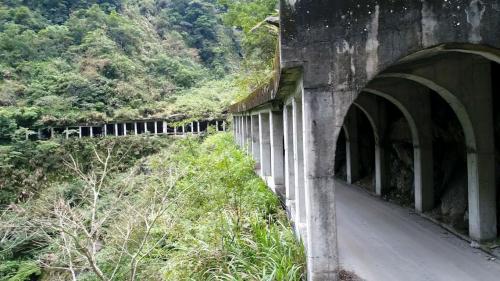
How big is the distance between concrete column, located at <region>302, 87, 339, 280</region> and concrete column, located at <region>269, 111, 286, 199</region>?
13.3 feet

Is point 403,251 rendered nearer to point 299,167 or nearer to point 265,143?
point 299,167

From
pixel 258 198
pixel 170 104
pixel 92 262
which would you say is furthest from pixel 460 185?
pixel 170 104

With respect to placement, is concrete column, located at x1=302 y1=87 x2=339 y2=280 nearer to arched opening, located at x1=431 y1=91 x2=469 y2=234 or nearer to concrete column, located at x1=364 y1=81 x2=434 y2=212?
arched opening, located at x1=431 y1=91 x2=469 y2=234

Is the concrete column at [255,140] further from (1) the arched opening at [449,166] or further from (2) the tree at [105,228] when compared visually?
(1) the arched opening at [449,166]

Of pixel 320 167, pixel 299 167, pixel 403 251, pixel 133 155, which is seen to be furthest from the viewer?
pixel 133 155

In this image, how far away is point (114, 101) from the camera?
117 feet

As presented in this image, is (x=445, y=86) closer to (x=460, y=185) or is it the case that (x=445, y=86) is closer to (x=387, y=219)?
(x=460, y=185)

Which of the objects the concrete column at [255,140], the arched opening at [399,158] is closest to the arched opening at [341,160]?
the arched opening at [399,158]

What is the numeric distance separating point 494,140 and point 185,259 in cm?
680

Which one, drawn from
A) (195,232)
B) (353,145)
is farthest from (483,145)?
(353,145)

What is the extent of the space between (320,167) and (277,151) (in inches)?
193

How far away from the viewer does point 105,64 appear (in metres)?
38.7

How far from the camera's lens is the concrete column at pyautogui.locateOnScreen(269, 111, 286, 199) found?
9.71 m

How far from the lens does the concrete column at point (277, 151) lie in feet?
31.9
